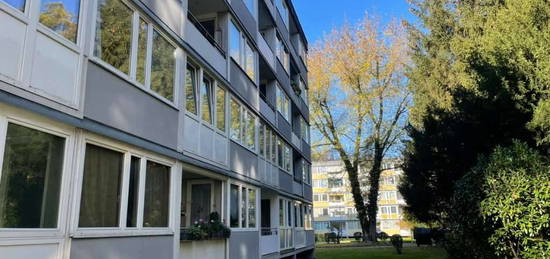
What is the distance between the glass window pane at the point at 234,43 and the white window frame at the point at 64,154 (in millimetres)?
8067

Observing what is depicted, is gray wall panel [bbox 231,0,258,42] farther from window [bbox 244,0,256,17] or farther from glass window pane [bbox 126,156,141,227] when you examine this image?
glass window pane [bbox 126,156,141,227]

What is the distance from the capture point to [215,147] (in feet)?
39.0

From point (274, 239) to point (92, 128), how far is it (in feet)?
39.4

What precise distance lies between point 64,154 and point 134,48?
2847 mm

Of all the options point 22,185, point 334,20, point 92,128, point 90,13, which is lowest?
point 22,185

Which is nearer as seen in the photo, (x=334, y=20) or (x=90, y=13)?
(x=90, y=13)

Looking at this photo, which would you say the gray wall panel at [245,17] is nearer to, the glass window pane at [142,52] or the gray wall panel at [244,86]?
the gray wall panel at [244,86]

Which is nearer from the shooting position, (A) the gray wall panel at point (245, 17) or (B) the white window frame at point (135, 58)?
(B) the white window frame at point (135, 58)

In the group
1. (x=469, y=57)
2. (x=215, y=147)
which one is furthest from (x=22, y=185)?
(x=469, y=57)

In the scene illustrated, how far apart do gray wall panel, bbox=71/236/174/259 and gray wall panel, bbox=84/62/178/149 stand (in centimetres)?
195

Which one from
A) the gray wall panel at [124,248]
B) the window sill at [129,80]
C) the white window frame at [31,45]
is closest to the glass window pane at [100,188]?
the gray wall panel at [124,248]

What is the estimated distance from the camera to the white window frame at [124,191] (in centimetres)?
636

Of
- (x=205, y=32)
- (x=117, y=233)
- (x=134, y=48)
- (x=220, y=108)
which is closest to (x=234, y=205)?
(x=220, y=108)

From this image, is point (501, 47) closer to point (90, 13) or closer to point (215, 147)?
point (215, 147)
